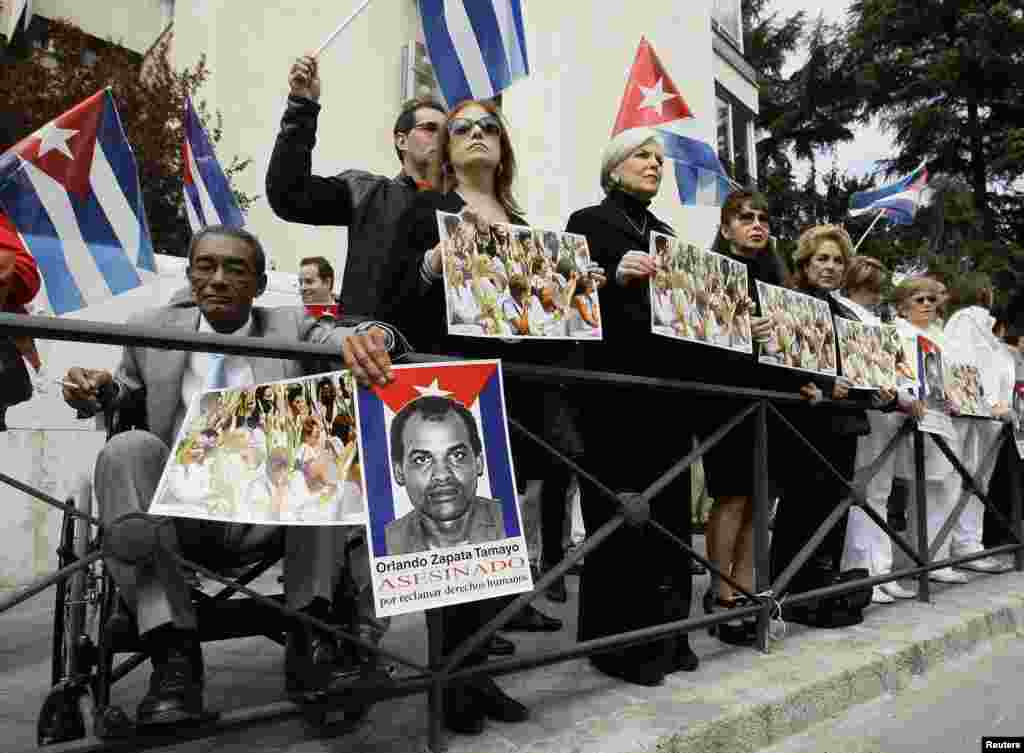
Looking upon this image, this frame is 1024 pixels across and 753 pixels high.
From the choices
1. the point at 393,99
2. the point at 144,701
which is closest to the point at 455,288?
the point at 144,701

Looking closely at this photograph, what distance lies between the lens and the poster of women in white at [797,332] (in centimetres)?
319

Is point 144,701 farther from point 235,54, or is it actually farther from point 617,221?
point 235,54

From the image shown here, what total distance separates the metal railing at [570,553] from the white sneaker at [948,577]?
0.46m

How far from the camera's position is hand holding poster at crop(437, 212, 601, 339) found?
219cm

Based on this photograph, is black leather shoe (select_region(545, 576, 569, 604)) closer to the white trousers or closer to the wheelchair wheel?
the white trousers

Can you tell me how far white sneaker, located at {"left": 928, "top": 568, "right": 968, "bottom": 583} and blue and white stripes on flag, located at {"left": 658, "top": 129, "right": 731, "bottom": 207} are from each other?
3.04 m

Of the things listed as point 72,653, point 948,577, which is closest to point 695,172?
point 948,577

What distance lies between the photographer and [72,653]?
2.15 meters

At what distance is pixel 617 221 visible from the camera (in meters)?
2.88

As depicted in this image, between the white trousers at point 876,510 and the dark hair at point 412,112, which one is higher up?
the dark hair at point 412,112

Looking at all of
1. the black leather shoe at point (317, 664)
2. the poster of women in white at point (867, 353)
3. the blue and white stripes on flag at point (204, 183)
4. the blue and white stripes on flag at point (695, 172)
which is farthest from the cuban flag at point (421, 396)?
the blue and white stripes on flag at point (695, 172)

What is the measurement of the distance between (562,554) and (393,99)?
9.22 meters

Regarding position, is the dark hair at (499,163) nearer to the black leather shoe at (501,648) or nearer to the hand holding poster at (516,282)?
the hand holding poster at (516,282)

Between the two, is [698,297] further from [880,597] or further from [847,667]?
[880,597]
